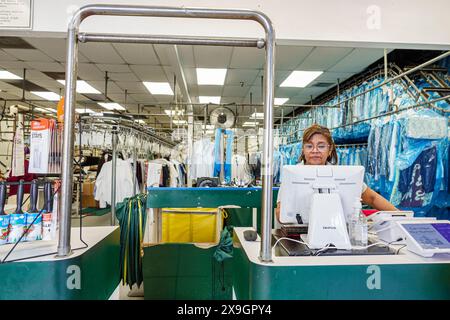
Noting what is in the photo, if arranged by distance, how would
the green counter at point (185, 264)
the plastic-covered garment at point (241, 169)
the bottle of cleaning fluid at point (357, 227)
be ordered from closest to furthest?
the bottle of cleaning fluid at point (357, 227) < the green counter at point (185, 264) < the plastic-covered garment at point (241, 169)

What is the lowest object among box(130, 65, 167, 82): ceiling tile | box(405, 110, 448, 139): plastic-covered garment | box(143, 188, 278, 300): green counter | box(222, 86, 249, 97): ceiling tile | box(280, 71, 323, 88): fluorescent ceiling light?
box(143, 188, 278, 300): green counter

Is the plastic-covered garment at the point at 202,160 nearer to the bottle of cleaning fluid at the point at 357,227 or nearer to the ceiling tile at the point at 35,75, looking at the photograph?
the bottle of cleaning fluid at the point at 357,227

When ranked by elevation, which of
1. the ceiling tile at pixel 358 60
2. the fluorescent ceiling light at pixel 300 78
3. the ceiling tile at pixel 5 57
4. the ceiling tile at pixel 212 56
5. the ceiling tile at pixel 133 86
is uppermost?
the ceiling tile at pixel 5 57

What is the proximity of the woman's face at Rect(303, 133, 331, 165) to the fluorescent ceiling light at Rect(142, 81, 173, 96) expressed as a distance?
16.1 ft

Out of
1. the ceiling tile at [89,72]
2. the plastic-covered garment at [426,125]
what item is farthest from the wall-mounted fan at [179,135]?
the plastic-covered garment at [426,125]

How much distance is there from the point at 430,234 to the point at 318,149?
124 cm

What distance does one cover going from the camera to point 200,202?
8.60 feet

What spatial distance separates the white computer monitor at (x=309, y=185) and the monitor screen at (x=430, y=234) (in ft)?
0.97

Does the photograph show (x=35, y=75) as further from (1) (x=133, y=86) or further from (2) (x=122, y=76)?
(1) (x=133, y=86)

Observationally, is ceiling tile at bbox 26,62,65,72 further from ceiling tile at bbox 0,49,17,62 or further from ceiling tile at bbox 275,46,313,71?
ceiling tile at bbox 275,46,313,71

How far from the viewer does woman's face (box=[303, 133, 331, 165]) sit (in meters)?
2.36

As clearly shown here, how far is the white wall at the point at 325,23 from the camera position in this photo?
197 centimetres

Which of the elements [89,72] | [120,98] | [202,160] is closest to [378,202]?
[202,160]

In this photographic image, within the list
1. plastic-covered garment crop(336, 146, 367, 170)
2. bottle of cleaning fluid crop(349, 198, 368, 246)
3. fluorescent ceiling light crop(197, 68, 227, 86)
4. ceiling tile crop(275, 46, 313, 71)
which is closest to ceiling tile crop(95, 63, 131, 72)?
fluorescent ceiling light crop(197, 68, 227, 86)
